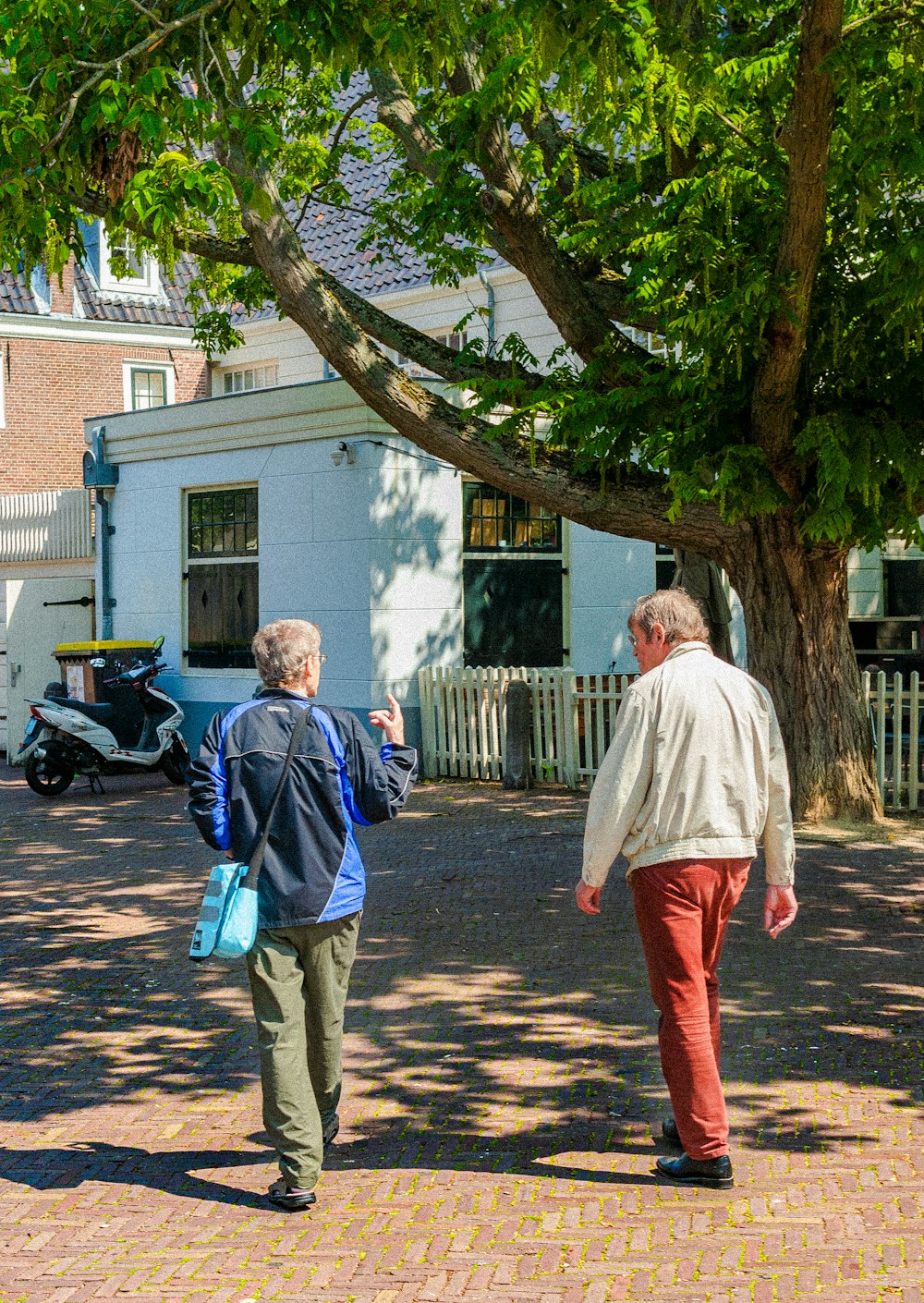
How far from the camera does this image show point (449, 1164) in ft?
16.0

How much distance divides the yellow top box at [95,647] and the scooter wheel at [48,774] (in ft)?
6.76

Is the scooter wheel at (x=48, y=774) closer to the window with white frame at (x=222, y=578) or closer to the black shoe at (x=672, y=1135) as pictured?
the window with white frame at (x=222, y=578)

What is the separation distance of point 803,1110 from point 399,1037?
181 centimetres

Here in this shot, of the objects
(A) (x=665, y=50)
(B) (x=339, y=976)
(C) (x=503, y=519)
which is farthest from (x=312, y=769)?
(C) (x=503, y=519)

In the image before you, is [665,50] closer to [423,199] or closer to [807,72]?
[807,72]

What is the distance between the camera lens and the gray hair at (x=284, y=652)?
187 inches

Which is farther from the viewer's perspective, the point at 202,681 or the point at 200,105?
the point at 202,681

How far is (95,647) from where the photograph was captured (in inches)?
642

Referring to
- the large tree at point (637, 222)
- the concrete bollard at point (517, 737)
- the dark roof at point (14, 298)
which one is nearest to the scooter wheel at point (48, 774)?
the concrete bollard at point (517, 737)

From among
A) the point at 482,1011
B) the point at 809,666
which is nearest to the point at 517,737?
the point at 809,666

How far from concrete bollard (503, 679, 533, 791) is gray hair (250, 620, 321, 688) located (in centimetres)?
919

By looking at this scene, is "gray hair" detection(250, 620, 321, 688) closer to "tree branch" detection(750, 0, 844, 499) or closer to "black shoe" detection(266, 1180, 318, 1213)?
"black shoe" detection(266, 1180, 318, 1213)

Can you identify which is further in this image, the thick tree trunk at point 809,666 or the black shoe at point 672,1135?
the thick tree trunk at point 809,666

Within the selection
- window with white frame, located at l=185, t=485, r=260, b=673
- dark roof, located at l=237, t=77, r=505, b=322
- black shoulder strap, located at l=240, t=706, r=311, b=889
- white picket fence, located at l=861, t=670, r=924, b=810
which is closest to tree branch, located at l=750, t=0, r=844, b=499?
white picket fence, located at l=861, t=670, r=924, b=810
